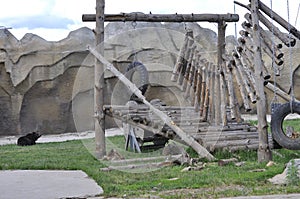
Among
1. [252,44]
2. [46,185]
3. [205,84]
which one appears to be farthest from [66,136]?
[46,185]

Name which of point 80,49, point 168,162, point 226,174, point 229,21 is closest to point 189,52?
point 229,21

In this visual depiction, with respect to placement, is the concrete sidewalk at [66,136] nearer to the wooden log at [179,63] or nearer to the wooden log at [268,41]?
the wooden log at [179,63]

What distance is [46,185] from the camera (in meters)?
6.36

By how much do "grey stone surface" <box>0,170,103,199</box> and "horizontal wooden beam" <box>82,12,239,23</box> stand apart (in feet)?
10.5

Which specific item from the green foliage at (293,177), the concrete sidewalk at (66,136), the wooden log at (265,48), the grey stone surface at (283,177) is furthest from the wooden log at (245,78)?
the concrete sidewalk at (66,136)

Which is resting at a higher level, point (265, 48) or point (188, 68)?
point (265, 48)

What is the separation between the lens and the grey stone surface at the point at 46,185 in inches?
224

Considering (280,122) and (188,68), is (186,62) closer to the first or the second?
(188,68)

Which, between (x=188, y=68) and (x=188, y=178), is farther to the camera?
(x=188, y=68)

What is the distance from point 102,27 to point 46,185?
13.0 ft

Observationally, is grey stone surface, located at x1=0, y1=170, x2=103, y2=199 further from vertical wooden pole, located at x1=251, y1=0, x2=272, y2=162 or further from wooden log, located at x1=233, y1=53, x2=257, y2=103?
wooden log, located at x1=233, y1=53, x2=257, y2=103

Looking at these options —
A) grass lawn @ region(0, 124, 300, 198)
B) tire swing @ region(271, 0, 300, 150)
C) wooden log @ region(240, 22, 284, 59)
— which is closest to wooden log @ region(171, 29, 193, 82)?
wooden log @ region(240, 22, 284, 59)

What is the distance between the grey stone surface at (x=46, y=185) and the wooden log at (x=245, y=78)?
8.42 feet

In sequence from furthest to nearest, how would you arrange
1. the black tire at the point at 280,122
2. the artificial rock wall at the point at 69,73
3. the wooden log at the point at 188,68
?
the artificial rock wall at the point at 69,73, the wooden log at the point at 188,68, the black tire at the point at 280,122
